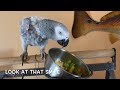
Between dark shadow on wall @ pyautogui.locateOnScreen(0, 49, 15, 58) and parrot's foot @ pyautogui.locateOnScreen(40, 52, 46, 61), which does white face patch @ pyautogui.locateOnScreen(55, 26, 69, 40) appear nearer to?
parrot's foot @ pyautogui.locateOnScreen(40, 52, 46, 61)

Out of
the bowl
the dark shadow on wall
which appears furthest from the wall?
the bowl

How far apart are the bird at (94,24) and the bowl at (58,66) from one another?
0.16 m

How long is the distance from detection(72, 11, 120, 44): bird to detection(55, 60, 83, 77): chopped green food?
184mm

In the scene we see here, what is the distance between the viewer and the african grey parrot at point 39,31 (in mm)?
943

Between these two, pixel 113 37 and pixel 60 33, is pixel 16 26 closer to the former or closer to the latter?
pixel 60 33

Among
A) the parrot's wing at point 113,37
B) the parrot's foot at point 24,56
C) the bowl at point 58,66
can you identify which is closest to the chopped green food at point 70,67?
the bowl at point 58,66

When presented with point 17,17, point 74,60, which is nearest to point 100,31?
point 74,60

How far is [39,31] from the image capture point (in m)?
A: 0.94

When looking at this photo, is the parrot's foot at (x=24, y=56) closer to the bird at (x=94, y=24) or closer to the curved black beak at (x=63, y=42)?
the curved black beak at (x=63, y=42)

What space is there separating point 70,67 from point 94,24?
0.24 metres
